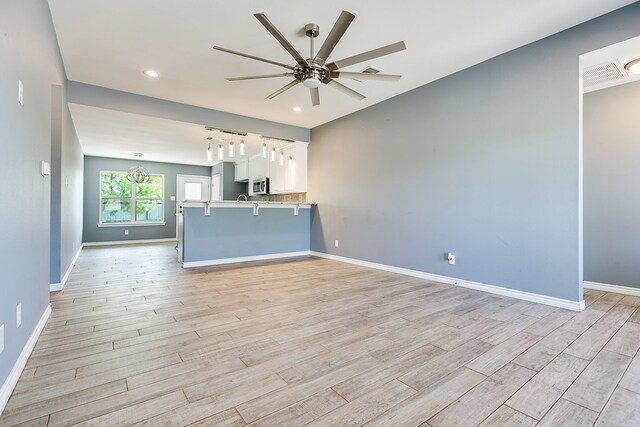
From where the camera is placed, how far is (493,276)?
3.43 m

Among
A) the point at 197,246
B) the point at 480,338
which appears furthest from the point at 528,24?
the point at 197,246

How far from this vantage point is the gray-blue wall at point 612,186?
11.4ft

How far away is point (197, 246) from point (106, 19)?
325cm

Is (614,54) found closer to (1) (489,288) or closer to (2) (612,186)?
(2) (612,186)

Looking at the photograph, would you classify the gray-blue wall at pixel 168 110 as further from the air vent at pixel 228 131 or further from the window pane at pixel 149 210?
the window pane at pixel 149 210

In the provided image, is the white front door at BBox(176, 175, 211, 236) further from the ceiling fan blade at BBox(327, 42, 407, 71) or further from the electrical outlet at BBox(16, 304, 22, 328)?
the ceiling fan blade at BBox(327, 42, 407, 71)

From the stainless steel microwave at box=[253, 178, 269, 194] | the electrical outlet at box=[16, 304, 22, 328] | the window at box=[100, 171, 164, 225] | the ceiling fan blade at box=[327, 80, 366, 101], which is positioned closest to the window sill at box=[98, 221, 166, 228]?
the window at box=[100, 171, 164, 225]

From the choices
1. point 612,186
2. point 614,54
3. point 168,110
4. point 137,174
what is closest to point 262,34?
point 168,110

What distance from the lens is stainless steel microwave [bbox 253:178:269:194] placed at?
7223mm

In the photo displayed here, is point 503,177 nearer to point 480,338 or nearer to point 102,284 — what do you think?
point 480,338

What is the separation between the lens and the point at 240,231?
5.41 m

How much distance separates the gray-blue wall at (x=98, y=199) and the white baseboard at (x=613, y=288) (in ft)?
31.5

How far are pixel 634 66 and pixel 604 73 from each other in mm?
249

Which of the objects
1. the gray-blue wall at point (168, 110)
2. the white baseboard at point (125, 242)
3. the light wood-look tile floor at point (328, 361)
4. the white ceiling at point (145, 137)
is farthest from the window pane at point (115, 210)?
the light wood-look tile floor at point (328, 361)
